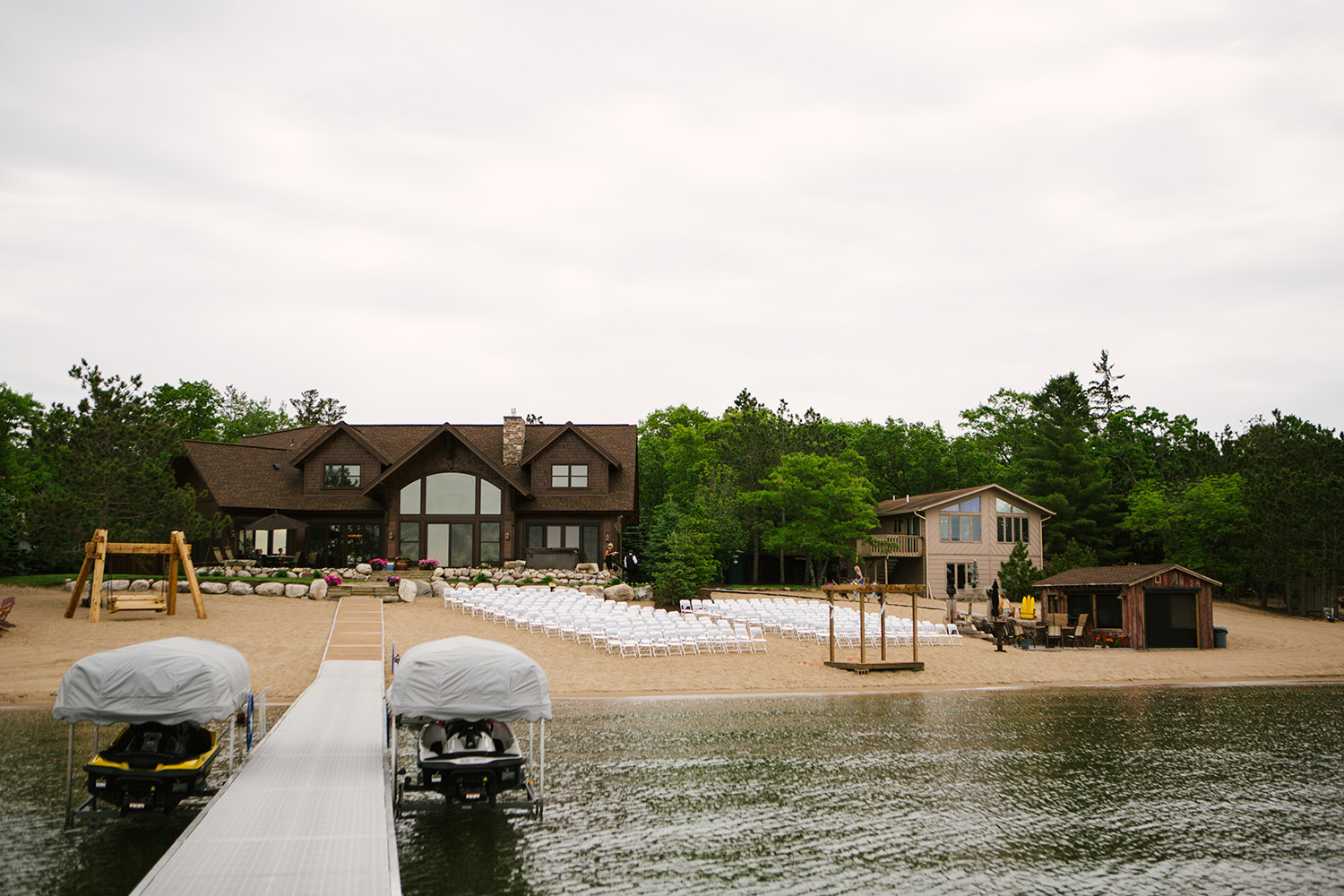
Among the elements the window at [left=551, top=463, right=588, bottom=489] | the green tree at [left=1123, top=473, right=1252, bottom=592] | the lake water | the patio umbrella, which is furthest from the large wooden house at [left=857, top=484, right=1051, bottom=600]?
the lake water

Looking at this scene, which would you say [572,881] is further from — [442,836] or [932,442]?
[932,442]

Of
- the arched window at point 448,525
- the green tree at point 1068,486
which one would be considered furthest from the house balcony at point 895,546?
the arched window at point 448,525

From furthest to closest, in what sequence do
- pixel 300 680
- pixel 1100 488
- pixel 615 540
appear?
1. pixel 1100 488
2. pixel 615 540
3. pixel 300 680

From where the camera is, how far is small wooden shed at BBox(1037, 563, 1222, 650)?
100ft

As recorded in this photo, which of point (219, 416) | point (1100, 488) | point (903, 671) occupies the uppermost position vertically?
point (219, 416)

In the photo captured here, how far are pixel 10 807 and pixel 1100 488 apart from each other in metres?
52.8

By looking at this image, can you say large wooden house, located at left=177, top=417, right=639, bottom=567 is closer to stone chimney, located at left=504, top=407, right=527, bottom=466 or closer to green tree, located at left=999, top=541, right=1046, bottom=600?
stone chimney, located at left=504, top=407, right=527, bottom=466

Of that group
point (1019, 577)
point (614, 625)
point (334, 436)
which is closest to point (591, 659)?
point (614, 625)

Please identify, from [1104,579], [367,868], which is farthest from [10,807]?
[1104,579]

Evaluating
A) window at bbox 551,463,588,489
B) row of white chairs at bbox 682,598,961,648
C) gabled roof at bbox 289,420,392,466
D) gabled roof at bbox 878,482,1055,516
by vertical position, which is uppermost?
gabled roof at bbox 289,420,392,466

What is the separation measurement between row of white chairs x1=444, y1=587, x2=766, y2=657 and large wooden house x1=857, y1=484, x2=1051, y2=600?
1986 cm

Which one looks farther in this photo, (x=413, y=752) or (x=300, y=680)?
(x=300, y=680)

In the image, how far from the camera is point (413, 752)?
14164 mm

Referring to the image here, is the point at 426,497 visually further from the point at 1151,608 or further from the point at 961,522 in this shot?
the point at 1151,608
